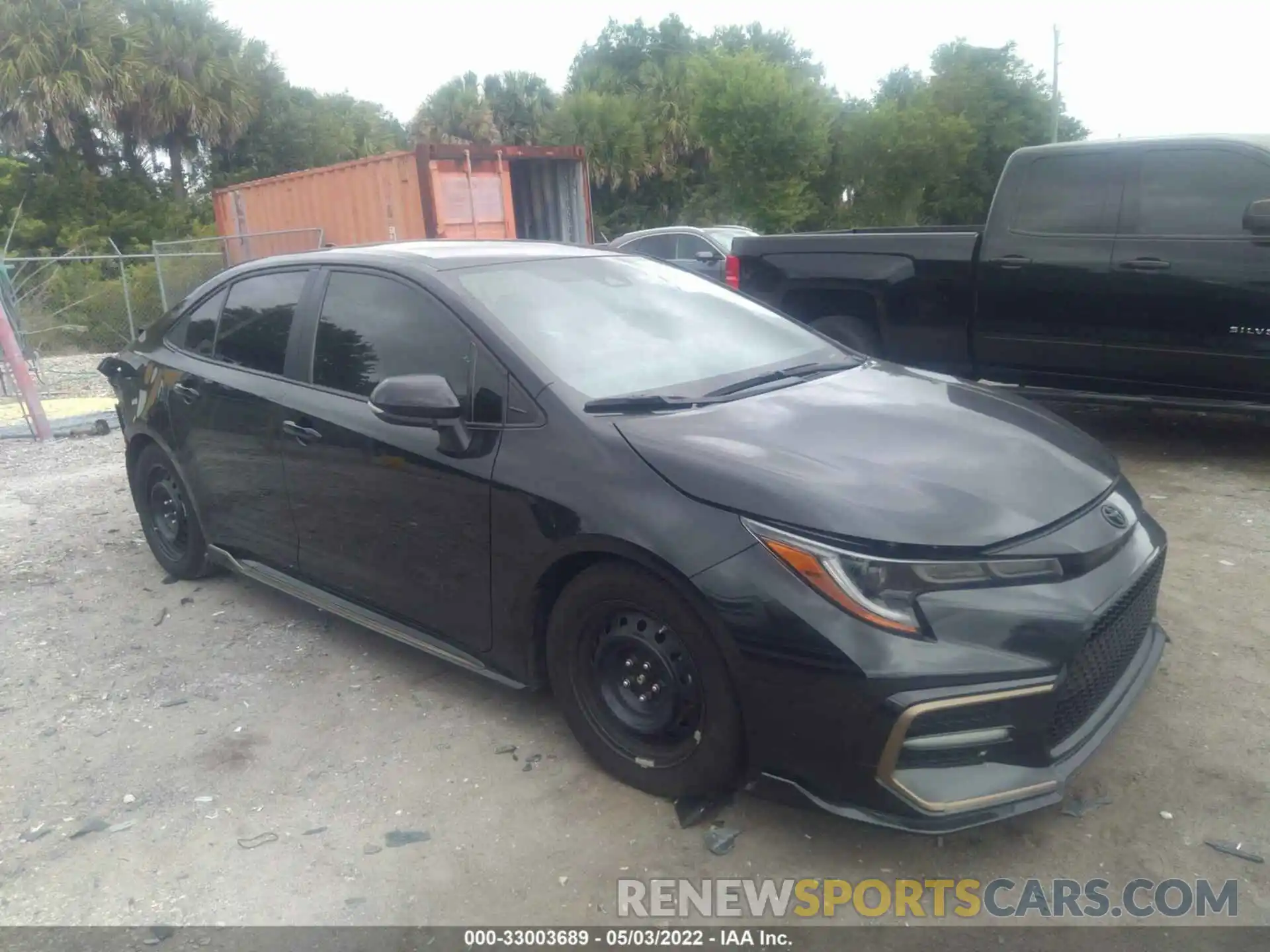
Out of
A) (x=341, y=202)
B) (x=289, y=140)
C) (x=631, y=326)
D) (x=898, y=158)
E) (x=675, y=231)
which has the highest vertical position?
(x=289, y=140)

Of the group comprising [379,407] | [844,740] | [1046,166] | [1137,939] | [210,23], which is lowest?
[1137,939]

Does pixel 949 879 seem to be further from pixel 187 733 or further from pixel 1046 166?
pixel 1046 166

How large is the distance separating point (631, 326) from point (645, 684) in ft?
4.53

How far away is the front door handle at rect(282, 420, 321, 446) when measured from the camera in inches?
154

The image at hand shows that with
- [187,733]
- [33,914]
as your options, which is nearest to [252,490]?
[187,733]

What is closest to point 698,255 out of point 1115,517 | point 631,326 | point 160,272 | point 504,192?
point 504,192

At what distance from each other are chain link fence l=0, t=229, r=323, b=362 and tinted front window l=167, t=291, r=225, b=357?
9.66 meters

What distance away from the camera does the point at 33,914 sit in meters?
2.81

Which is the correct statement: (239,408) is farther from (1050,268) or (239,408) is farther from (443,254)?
(1050,268)

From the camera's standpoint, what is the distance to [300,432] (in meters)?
3.97

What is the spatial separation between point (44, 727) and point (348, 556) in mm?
1322

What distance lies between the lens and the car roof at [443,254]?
384 centimetres

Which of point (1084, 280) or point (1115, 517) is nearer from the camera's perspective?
point (1115, 517)

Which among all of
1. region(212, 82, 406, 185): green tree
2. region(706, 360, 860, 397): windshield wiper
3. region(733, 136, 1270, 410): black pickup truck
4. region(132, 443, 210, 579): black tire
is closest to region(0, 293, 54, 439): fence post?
region(132, 443, 210, 579): black tire
